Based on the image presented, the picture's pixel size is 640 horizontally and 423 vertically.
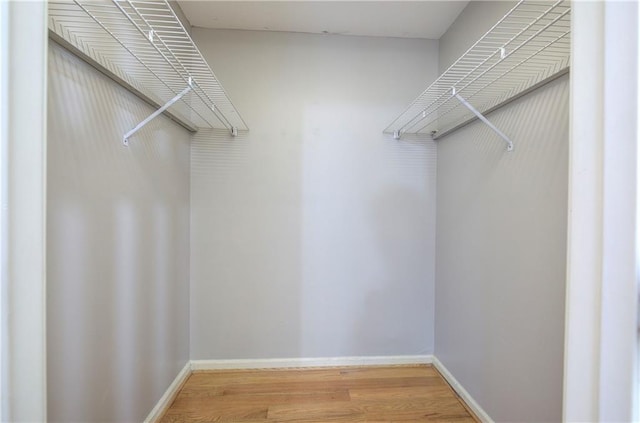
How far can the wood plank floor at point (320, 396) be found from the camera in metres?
1.45

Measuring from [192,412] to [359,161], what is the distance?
1874 mm

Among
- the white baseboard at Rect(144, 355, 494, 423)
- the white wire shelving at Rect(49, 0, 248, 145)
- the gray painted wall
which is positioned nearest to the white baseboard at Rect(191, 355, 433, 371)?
the white baseboard at Rect(144, 355, 494, 423)

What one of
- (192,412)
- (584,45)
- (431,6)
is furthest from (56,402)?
(431,6)

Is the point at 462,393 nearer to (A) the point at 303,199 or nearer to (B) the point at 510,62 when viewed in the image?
(A) the point at 303,199

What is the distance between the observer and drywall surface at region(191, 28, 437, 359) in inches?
71.7

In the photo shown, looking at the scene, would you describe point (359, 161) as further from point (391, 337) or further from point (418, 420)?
point (418, 420)

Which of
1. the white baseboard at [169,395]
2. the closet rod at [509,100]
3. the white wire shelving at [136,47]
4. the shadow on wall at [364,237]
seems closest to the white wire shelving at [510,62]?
the closet rod at [509,100]

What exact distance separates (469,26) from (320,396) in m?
2.43

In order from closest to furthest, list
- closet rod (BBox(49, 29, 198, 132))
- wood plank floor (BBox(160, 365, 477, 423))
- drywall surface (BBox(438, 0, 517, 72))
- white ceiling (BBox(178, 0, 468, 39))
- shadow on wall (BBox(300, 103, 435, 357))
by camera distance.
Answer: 1. closet rod (BBox(49, 29, 198, 132))
2. drywall surface (BBox(438, 0, 517, 72))
3. wood plank floor (BBox(160, 365, 477, 423))
4. white ceiling (BBox(178, 0, 468, 39))
5. shadow on wall (BBox(300, 103, 435, 357))

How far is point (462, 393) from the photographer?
5.17ft

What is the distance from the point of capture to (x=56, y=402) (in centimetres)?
82

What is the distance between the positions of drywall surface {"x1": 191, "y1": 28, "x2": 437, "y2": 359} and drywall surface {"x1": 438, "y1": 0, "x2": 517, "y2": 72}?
116 mm

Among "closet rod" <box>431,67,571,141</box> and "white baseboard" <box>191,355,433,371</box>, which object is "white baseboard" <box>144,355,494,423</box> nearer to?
"white baseboard" <box>191,355,433,371</box>

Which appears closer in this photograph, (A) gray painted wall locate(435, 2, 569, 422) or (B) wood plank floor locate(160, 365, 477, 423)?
(A) gray painted wall locate(435, 2, 569, 422)
